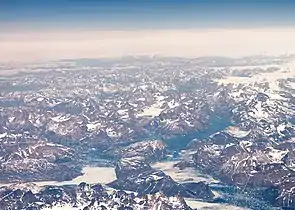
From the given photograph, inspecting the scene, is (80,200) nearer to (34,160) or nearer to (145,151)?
(34,160)

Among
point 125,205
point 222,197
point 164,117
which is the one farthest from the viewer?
point 164,117

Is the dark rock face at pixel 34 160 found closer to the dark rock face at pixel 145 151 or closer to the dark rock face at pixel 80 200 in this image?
the dark rock face at pixel 145 151

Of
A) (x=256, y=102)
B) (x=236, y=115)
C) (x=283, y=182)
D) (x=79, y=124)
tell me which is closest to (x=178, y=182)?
(x=283, y=182)

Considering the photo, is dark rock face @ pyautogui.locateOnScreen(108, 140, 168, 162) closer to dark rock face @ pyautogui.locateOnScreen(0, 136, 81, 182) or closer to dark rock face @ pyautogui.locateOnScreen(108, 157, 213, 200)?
dark rock face @ pyautogui.locateOnScreen(0, 136, 81, 182)

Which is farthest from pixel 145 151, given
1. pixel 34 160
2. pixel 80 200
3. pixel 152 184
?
pixel 80 200

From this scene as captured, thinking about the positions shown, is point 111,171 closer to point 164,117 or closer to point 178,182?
point 178,182

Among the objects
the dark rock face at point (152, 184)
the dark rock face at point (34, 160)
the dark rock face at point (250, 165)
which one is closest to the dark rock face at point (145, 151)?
the dark rock face at point (250, 165)
